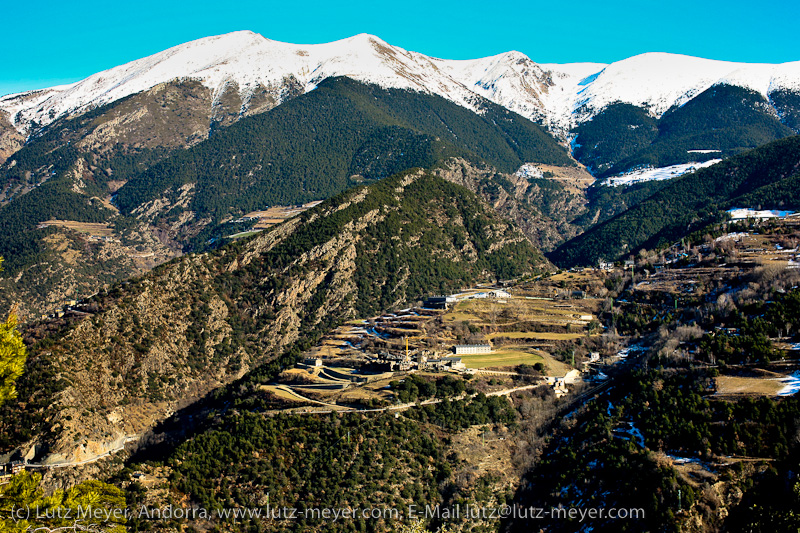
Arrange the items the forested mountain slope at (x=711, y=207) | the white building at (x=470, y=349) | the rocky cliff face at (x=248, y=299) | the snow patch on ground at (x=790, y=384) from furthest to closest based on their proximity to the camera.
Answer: the forested mountain slope at (x=711, y=207)
the white building at (x=470, y=349)
the rocky cliff face at (x=248, y=299)
the snow patch on ground at (x=790, y=384)

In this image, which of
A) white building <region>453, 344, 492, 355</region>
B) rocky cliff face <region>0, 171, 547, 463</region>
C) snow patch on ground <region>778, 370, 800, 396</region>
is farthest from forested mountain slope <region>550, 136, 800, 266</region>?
snow patch on ground <region>778, 370, 800, 396</region>

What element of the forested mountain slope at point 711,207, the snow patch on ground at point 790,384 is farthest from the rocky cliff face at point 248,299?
the snow patch on ground at point 790,384

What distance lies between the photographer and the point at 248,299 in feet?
444

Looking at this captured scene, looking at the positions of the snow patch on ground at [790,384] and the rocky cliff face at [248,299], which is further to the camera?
the rocky cliff face at [248,299]

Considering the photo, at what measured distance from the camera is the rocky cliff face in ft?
305

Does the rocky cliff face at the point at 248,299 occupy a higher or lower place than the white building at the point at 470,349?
higher

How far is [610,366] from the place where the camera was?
89188 millimetres

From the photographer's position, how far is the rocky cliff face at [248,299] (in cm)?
9300

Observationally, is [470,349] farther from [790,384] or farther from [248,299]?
[248,299]

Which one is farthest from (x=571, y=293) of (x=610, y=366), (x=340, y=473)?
(x=340, y=473)

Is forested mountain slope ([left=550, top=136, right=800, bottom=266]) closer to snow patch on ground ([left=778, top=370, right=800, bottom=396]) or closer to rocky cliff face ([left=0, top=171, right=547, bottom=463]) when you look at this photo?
rocky cliff face ([left=0, top=171, right=547, bottom=463])

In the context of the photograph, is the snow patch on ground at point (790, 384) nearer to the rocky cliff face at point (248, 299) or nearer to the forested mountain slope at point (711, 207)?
the rocky cliff face at point (248, 299)

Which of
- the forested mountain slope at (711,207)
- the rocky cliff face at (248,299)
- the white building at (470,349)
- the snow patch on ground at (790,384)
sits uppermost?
the forested mountain slope at (711,207)

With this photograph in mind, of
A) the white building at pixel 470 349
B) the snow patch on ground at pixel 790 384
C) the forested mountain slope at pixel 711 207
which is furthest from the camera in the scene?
the forested mountain slope at pixel 711 207
